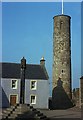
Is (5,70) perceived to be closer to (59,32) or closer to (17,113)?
→ (59,32)

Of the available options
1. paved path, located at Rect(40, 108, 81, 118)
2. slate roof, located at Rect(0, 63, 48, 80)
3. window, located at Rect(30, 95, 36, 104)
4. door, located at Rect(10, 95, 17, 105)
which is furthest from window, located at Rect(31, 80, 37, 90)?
paved path, located at Rect(40, 108, 81, 118)

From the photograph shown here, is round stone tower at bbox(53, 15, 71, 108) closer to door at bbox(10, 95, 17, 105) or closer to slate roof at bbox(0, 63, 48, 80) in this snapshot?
slate roof at bbox(0, 63, 48, 80)

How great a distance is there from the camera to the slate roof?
1677 inches

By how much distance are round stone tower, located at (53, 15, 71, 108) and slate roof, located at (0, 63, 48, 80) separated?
325cm

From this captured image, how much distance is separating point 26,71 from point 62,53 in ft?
22.9

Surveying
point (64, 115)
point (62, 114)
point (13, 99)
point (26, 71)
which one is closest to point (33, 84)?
point (26, 71)

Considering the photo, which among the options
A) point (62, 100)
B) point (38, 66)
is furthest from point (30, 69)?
point (62, 100)

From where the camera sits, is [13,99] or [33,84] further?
A: [33,84]

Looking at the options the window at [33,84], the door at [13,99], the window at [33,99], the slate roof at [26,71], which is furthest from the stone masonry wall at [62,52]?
the door at [13,99]

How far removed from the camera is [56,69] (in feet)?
157

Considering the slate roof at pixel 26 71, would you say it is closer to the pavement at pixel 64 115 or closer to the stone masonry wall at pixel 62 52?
the stone masonry wall at pixel 62 52

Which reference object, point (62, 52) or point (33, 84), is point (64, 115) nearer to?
point (33, 84)

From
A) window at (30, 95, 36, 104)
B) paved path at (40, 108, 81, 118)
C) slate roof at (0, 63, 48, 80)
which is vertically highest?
slate roof at (0, 63, 48, 80)

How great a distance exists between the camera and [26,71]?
4431cm
